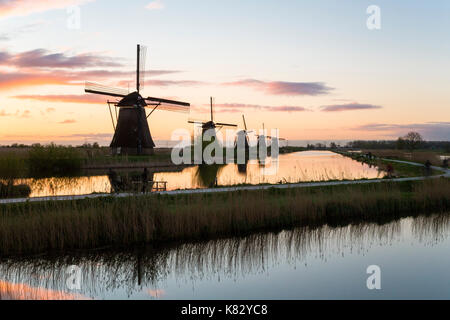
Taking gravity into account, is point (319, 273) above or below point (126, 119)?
below

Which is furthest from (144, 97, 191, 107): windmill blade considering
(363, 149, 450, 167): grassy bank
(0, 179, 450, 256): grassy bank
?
(0, 179, 450, 256): grassy bank

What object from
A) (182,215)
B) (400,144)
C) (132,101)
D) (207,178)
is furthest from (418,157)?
(400,144)

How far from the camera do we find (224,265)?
9695 millimetres

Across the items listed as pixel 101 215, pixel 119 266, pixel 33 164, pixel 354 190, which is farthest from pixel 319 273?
pixel 33 164

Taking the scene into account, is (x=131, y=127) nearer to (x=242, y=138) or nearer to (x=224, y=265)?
(x=224, y=265)

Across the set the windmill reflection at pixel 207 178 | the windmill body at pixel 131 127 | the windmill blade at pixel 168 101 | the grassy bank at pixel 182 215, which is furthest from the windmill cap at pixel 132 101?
the grassy bank at pixel 182 215

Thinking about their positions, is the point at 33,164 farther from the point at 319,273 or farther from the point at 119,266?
the point at 319,273

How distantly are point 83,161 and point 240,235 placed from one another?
26.2 meters

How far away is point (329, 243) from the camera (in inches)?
464

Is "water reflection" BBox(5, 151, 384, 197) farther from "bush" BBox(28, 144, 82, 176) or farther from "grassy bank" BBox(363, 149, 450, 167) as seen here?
"grassy bank" BBox(363, 149, 450, 167)

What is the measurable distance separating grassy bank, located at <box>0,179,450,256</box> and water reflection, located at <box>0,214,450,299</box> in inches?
26.2

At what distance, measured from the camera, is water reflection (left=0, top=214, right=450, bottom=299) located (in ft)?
26.8

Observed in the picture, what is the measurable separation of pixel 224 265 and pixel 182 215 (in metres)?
2.82

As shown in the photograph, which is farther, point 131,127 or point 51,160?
point 131,127
